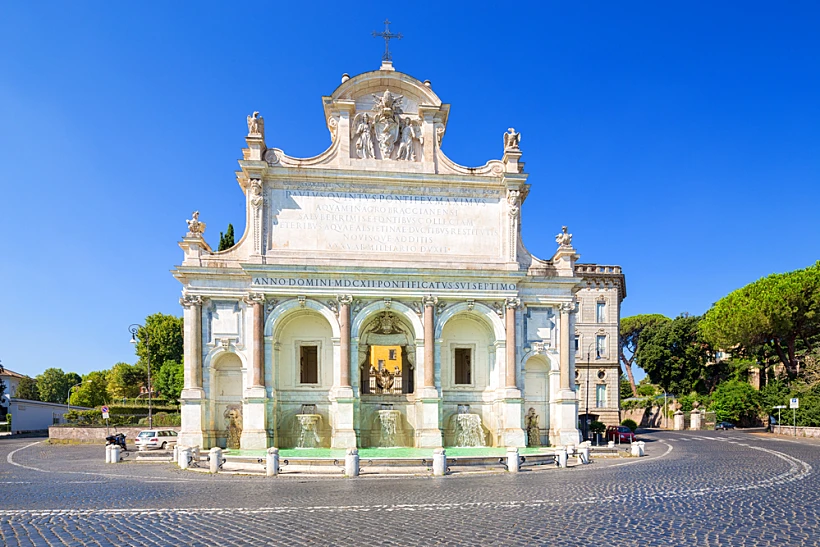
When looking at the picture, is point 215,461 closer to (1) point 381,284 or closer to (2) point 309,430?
(2) point 309,430

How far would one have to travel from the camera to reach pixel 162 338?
78.1 m

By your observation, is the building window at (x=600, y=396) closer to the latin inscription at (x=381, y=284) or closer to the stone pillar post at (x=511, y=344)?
the stone pillar post at (x=511, y=344)

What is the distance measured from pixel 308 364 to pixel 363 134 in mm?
12834

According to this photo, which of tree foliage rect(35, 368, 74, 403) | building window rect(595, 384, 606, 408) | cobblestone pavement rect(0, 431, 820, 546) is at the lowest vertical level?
tree foliage rect(35, 368, 74, 403)

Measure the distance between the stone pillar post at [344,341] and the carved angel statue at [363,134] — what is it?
7.97 meters

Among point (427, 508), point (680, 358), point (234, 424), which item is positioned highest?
point (427, 508)

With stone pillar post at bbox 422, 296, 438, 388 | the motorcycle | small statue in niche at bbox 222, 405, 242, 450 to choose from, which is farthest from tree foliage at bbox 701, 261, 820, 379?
the motorcycle

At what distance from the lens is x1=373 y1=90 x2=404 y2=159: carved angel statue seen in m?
35.4

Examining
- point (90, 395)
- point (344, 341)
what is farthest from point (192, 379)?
point (90, 395)

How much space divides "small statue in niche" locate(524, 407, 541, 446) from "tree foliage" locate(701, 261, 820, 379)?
28168 millimetres

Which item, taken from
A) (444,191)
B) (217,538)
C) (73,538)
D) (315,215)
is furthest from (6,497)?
(444,191)

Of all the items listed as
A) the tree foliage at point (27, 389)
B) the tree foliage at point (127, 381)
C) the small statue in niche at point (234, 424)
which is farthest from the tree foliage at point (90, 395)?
the small statue in niche at point (234, 424)

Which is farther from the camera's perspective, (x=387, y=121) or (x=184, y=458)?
(x=387, y=121)

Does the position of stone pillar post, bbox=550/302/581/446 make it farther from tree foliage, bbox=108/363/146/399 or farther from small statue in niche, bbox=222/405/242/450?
tree foliage, bbox=108/363/146/399
